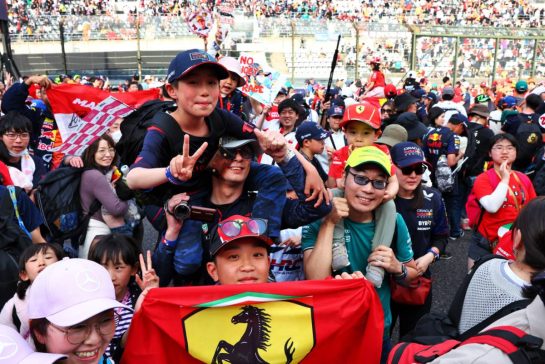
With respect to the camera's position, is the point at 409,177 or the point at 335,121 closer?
the point at 409,177

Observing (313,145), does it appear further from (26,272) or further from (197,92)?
(26,272)

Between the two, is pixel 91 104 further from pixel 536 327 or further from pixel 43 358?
pixel 536 327

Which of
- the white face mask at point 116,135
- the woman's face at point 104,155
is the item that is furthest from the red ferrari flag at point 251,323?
the white face mask at point 116,135

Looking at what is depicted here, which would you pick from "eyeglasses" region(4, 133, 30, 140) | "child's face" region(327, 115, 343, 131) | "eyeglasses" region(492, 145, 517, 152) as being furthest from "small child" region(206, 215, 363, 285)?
"child's face" region(327, 115, 343, 131)

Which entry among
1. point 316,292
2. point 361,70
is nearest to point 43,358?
point 316,292

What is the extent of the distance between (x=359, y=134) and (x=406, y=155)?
669 millimetres

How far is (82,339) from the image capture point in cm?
192

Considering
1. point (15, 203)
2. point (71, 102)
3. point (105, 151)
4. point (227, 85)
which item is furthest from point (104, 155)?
point (227, 85)

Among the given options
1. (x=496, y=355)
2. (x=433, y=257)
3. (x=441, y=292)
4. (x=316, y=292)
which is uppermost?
(x=496, y=355)

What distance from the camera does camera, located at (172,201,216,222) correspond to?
7.75ft

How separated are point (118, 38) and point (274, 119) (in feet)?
54.7

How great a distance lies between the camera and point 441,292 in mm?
5332

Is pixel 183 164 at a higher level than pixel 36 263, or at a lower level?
higher

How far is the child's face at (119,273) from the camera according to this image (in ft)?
9.57
